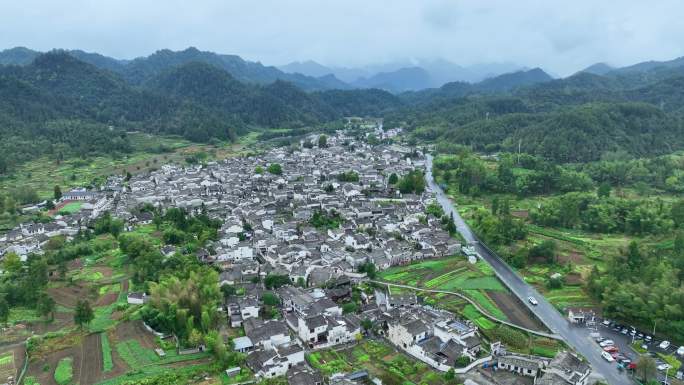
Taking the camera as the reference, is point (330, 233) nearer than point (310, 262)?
No

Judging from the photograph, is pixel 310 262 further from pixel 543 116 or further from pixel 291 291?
pixel 543 116

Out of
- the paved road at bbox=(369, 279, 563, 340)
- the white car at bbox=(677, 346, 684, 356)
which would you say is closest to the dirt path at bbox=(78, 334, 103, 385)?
the paved road at bbox=(369, 279, 563, 340)

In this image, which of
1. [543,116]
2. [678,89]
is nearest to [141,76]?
[543,116]

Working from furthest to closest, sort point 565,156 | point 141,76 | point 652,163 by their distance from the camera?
point 141,76, point 565,156, point 652,163

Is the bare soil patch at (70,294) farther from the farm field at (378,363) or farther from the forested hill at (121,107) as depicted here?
the forested hill at (121,107)

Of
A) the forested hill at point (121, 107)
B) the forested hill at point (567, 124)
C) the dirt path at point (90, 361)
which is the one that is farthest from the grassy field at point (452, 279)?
the forested hill at point (121, 107)

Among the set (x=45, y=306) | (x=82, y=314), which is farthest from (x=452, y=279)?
(x=45, y=306)

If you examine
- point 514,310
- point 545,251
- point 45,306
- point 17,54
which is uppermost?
point 17,54

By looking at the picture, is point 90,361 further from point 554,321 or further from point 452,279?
point 554,321
